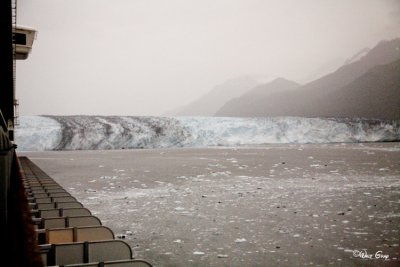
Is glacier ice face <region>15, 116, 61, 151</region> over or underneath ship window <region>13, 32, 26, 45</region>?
underneath

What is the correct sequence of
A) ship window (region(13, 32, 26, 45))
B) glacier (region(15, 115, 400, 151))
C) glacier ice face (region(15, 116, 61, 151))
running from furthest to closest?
glacier (region(15, 115, 400, 151)), glacier ice face (region(15, 116, 61, 151)), ship window (region(13, 32, 26, 45))

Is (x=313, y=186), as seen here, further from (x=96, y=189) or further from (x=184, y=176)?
(x=96, y=189)

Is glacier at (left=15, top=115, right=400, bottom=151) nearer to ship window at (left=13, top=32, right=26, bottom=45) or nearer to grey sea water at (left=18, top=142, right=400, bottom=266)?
ship window at (left=13, top=32, right=26, bottom=45)

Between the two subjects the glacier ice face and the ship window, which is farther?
the glacier ice face

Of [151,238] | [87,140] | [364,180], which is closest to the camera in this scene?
[151,238]

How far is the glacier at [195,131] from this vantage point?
38438 mm

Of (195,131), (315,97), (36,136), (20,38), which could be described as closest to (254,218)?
(20,38)

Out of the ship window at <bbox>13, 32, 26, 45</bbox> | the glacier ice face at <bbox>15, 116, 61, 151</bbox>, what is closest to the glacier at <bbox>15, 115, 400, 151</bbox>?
the glacier ice face at <bbox>15, 116, 61, 151</bbox>

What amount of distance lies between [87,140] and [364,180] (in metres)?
32.4

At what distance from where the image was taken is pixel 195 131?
42.7m

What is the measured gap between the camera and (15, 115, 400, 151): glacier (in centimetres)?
3844

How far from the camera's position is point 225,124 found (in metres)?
43.4

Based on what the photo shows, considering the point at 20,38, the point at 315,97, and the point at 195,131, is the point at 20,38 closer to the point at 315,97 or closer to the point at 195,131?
the point at 195,131

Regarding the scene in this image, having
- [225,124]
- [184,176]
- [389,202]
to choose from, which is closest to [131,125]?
[225,124]
